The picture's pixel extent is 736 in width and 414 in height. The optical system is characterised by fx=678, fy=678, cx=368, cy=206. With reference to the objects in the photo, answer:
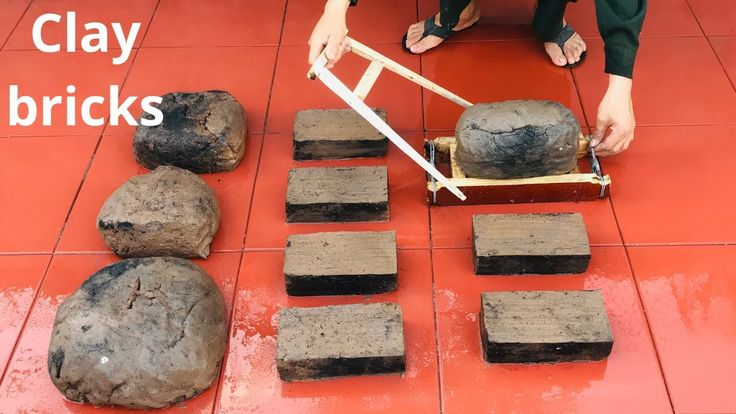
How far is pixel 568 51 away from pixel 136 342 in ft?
7.02

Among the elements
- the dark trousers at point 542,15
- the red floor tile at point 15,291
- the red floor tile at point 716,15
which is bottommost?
the red floor tile at point 15,291

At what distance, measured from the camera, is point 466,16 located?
316cm

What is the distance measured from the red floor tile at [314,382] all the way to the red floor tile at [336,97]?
2.42 feet

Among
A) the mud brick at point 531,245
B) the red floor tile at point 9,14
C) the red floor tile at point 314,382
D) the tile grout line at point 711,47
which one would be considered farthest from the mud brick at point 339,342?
the red floor tile at point 9,14

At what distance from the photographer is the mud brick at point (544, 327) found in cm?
192

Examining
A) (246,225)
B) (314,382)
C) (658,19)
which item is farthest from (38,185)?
(658,19)

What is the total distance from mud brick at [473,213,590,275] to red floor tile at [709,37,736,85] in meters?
1.27

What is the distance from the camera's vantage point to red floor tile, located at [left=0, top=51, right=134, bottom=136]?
2846 mm

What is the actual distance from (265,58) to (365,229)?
45.8 inches

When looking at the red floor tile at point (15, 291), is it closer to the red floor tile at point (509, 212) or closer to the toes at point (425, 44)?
the red floor tile at point (509, 212)

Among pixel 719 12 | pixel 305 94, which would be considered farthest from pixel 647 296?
pixel 719 12

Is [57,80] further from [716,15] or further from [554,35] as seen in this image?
[716,15]

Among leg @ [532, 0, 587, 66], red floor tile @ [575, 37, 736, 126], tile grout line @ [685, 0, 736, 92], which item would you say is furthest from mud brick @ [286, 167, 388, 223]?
tile grout line @ [685, 0, 736, 92]

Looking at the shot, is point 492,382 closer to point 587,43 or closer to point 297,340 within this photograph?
point 297,340
